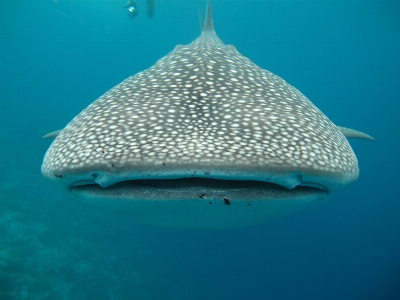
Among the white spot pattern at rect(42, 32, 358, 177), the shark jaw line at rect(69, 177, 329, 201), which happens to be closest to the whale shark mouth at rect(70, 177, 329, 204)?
the shark jaw line at rect(69, 177, 329, 201)

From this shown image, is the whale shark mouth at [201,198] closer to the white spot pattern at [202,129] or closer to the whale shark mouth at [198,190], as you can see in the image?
the whale shark mouth at [198,190]

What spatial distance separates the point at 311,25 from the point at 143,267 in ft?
162

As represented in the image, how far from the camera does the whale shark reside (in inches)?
79.2

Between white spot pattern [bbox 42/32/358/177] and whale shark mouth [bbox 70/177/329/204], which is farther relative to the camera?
whale shark mouth [bbox 70/177/329/204]

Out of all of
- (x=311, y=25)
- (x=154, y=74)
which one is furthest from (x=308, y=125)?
(x=311, y=25)

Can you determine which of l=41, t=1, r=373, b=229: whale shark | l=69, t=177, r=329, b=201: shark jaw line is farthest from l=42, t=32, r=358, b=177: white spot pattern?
l=69, t=177, r=329, b=201: shark jaw line

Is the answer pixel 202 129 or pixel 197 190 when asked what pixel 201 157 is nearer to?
pixel 197 190

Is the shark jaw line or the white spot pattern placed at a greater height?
the white spot pattern

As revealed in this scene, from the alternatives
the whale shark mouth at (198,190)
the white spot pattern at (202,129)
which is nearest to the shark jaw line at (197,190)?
the whale shark mouth at (198,190)

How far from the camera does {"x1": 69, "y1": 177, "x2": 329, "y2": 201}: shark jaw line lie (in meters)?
2.15

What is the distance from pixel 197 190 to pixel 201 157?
32 centimetres

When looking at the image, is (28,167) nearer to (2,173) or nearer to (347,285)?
(2,173)

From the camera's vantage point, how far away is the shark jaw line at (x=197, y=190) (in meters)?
2.15

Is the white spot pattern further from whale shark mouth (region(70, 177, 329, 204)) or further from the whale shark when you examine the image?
whale shark mouth (region(70, 177, 329, 204))
